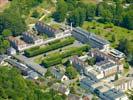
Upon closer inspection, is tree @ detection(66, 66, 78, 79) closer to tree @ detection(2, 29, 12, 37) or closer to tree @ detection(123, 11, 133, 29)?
tree @ detection(2, 29, 12, 37)

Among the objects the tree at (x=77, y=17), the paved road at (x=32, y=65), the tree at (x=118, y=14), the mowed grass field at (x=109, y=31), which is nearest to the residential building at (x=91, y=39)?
the mowed grass field at (x=109, y=31)

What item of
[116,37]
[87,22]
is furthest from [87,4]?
[116,37]

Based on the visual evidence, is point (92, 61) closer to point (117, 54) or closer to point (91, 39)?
point (117, 54)

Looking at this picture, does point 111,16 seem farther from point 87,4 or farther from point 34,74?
point 34,74

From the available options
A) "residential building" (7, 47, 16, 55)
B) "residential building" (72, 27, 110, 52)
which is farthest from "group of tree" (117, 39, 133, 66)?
"residential building" (7, 47, 16, 55)

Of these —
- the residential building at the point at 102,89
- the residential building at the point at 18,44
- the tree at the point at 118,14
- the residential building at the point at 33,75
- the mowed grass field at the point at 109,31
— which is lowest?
the residential building at the point at 33,75

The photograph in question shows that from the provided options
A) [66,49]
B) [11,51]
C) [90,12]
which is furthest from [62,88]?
[90,12]

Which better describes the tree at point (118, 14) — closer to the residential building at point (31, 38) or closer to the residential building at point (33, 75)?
the residential building at point (31, 38)
